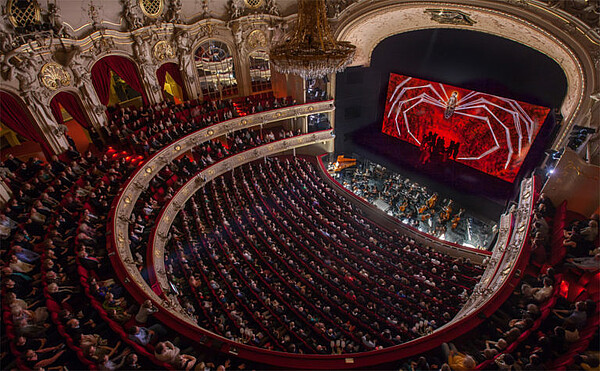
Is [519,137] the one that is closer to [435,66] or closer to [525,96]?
[525,96]

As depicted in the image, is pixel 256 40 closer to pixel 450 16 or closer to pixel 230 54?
pixel 230 54

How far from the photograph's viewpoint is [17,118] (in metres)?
9.69

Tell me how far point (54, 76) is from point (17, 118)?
1.96 m

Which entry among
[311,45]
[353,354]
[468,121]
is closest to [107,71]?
[311,45]

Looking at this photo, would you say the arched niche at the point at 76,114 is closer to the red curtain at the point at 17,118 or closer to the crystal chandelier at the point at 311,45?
the red curtain at the point at 17,118

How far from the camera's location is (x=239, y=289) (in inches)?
343

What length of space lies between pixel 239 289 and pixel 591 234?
29.0 feet

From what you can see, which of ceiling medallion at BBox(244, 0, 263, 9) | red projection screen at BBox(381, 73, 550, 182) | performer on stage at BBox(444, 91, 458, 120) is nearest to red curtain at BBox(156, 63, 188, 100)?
ceiling medallion at BBox(244, 0, 263, 9)

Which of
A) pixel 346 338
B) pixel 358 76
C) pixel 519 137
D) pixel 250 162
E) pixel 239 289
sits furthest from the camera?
pixel 358 76

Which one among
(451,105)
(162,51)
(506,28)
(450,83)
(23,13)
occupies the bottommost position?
(451,105)

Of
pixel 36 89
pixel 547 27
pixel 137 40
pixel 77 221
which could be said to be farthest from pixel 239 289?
pixel 547 27

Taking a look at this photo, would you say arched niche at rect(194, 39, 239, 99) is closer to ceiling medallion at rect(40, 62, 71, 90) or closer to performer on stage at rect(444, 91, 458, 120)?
ceiling medallion at rect(40, 62, 71, 90)

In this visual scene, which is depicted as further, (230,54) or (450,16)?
(230,54)

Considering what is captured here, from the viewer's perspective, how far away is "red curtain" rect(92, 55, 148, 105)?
39.1 feet
